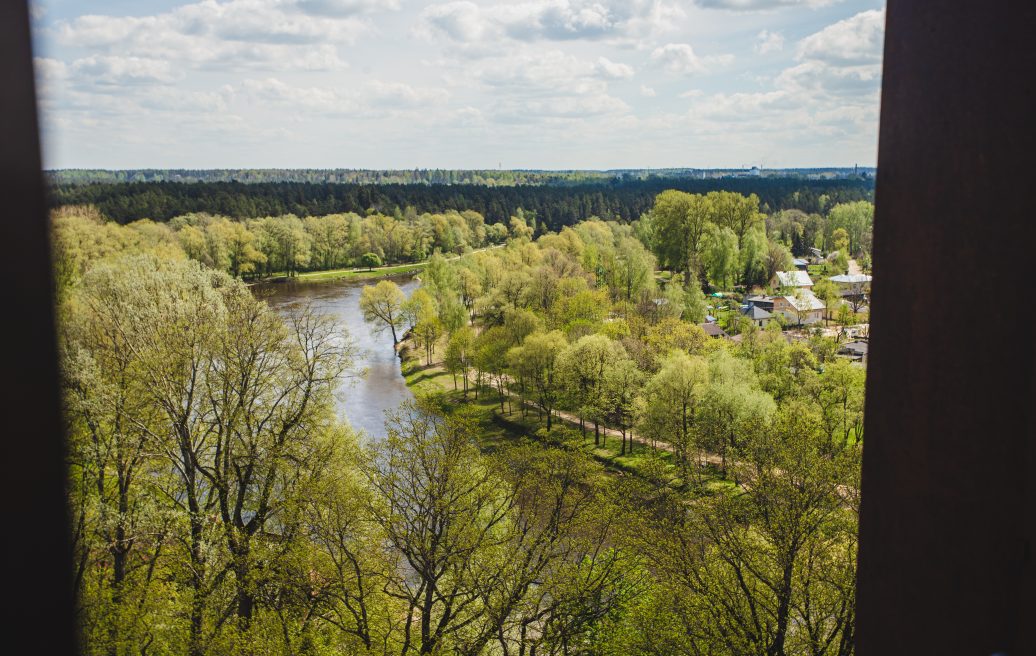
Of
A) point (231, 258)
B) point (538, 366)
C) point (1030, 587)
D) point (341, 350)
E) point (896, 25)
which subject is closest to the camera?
point (1030, 587)

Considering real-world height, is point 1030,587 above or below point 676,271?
above

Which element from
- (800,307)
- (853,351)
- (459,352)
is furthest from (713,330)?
(459,352)

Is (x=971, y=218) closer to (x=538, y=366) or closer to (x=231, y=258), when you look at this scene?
(x=538, y=366)

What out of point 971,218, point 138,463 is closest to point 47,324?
point 971,218

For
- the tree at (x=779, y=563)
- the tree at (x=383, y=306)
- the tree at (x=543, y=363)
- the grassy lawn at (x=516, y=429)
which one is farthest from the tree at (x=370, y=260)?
the tree at (x=779, y=563)

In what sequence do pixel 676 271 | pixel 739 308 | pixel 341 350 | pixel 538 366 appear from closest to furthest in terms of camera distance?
pixel 341 350, pixel 538 366, pixel 739 308, pixel 676 271

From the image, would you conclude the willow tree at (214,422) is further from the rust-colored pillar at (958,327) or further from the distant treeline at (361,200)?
the distant treeline at (361,200)

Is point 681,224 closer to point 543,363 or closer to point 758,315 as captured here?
point 758,315

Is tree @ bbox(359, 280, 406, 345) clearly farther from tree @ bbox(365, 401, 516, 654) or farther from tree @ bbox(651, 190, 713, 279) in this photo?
tree @ bbox(365, 401, 516, 654)
